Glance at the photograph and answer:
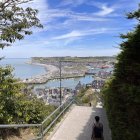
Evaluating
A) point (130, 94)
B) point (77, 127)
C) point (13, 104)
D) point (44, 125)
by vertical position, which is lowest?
point (77, 127)

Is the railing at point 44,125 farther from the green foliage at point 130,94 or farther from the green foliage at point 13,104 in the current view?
the green foliage at point 130,94

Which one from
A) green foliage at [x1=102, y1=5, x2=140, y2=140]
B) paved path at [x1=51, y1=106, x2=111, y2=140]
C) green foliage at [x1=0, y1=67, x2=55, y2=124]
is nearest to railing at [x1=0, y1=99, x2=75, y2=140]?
paved path at [x1=51, y1=106, x2=111, y2=140]

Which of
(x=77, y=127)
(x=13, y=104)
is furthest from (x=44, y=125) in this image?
(x=77, y=127)

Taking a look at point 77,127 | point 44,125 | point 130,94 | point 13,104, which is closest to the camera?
point 130,94

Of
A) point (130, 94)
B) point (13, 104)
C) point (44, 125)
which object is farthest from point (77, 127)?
point (130, 94)

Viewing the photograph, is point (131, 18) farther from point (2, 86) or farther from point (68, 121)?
point (68, 121)

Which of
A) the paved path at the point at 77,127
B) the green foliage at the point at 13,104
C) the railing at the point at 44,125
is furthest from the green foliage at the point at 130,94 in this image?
the green foliage at the point at 13,104

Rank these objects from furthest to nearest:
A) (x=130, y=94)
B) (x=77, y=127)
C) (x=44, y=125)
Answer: (x=77, y=127) < (x=44, y=125) < (x=130, y=94)

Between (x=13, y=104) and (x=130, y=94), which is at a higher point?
(x=130, y=94)

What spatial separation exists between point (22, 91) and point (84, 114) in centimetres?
619

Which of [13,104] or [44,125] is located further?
[44,125]

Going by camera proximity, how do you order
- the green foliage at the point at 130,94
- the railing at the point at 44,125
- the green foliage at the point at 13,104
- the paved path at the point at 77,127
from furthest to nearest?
the paved path at the point at 77,127 < the green foliage at the point at 13,104 < the railing at the point at 44,125 < the green foliage at the point at 130,94

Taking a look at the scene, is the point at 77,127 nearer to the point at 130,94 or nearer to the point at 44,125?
the point at 44,125

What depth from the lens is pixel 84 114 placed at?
67.6 ft
